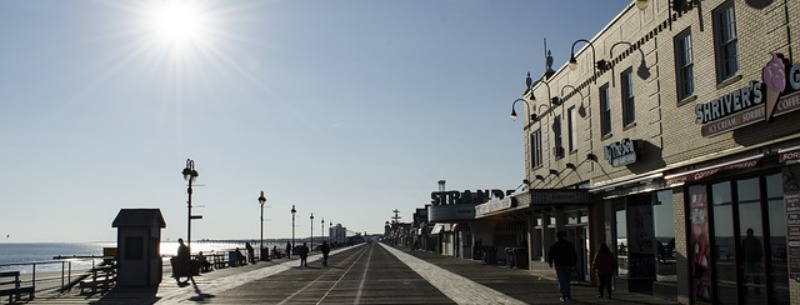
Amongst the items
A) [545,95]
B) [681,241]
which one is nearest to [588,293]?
[681,241]

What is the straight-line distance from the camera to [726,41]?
16.5 m

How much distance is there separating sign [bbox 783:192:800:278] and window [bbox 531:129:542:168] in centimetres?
1900

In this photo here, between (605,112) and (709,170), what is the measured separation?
26.6 feet

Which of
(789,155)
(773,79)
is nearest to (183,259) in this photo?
(773,79)

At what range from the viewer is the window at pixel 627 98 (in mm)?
21953

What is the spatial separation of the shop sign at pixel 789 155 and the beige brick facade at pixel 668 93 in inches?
7.8

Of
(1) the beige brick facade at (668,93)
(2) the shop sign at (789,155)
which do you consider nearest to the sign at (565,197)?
(1) the beige brick facade at (668,93)

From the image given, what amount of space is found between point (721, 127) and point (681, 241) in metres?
3.67

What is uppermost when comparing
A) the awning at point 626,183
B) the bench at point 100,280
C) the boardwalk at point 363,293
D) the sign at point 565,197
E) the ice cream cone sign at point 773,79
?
the ice cream cone sign at point 773,79

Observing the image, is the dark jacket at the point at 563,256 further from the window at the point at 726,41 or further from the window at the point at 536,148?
the window at the point at 536,148

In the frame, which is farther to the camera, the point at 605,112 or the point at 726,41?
the point at 605,112

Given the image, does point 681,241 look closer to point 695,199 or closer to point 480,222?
point 695,199

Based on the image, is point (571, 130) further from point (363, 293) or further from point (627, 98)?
point (363, 293)

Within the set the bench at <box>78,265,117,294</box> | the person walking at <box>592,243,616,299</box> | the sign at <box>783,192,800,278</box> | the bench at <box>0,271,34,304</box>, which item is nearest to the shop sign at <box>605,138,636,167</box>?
the person walking at <box>592,243,616,299</box>
